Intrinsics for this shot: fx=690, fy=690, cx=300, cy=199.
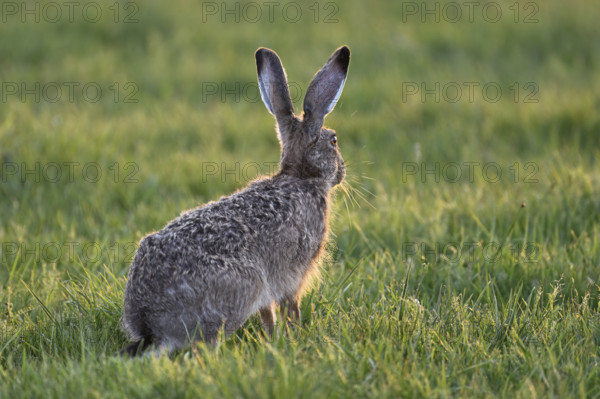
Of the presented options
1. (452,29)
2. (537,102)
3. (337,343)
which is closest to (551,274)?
(337,343)

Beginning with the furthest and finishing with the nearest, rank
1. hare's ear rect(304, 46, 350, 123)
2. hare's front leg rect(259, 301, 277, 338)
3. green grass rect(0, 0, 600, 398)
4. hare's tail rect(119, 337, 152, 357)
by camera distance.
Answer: hare's ear rect(304, 46, 350, 123), hare's front leg rect(259, 301, 277, 338), hare's tail rect(119, 337, 152, 357), green grass rect(0, 0, 600, 398)

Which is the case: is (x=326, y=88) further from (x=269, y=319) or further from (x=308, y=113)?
(x=269, y=319)

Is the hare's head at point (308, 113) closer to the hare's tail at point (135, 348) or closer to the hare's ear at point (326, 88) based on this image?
the hare's ear at point (326, 88)

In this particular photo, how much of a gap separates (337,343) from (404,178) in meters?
4.13

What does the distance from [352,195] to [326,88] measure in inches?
82.9

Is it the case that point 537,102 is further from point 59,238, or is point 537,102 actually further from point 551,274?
point 59,238

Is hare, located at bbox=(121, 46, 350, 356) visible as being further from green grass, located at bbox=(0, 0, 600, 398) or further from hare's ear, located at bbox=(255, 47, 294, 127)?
green grass, located at bbox=(0, 0, 600, 398)

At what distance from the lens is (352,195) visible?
6855 mm

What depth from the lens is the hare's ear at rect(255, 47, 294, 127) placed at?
16.3ft

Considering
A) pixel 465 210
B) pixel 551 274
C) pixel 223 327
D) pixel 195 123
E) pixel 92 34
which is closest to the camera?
pixel 223 327

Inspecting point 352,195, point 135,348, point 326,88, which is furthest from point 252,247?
point 352,195

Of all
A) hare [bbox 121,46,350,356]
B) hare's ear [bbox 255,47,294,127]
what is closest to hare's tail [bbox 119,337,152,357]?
hare [bbox 121,46,350,356]

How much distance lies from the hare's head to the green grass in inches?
26.9

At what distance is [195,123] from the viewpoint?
882 cm
